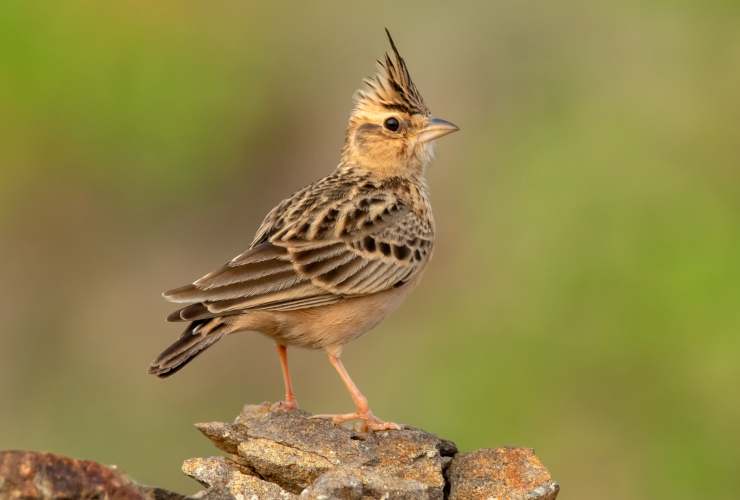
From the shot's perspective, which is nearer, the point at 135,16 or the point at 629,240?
→ the point at 629,240

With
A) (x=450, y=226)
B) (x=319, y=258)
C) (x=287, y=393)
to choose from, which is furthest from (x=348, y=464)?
(x=450, y=226)

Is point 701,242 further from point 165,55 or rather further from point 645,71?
point 165,55

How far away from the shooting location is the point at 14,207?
26.0 m

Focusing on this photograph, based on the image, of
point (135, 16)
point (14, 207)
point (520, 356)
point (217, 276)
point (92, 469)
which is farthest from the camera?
point (135, 16)

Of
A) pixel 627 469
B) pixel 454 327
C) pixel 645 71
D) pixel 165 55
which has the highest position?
pixel 165 55

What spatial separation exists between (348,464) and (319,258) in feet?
7.01

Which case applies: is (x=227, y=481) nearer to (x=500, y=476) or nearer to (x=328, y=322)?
(x=500, y=476)

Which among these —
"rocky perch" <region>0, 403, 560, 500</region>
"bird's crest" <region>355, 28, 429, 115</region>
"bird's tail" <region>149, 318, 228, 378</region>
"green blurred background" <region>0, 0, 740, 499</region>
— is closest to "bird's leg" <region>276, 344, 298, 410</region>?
"rocky perch" <region>0, 403, 560, 500</region>

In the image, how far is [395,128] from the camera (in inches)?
516

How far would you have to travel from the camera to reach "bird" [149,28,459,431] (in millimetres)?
11008

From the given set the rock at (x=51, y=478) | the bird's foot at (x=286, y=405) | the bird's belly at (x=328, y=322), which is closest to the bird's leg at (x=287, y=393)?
the bird's foot at (x=286, y=405)

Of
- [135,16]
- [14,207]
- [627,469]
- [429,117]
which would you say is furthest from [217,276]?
[135,16]

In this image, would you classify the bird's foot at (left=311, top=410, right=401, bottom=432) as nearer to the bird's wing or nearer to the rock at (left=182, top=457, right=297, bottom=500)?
the bird's wing

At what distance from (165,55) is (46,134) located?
97.5 inches
